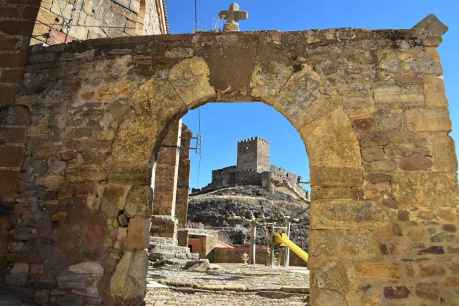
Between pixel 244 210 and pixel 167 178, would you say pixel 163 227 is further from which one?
pixel 244 210

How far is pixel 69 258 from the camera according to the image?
14.3ft

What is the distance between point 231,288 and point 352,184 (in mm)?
3907

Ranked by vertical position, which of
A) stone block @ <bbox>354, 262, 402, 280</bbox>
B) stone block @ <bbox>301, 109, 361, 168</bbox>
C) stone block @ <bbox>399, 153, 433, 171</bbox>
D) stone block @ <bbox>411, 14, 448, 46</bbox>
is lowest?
stone block @ <bbox>354, 262, 402, 280</bbox>

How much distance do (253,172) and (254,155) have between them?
326cm

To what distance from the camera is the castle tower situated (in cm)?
5438

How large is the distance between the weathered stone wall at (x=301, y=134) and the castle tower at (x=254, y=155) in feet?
162

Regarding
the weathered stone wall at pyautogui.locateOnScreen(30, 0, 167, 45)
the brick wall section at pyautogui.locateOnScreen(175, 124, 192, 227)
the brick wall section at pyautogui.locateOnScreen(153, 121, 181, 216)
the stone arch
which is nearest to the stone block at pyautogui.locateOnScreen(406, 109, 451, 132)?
the stone arch

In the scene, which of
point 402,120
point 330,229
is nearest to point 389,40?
point 402,120

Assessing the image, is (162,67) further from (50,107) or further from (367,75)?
(367,75)

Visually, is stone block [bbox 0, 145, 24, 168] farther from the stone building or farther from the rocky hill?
the rocky hill

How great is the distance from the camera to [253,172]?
52.3m

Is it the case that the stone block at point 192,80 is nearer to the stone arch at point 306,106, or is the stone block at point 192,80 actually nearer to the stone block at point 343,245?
the stone arch at point 306,106

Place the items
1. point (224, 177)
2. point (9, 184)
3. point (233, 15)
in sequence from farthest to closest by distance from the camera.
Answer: point (224, 177) → point (233, 15) → point (9, 184)

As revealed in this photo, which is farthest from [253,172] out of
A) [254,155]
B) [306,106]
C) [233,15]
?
[306,106]
